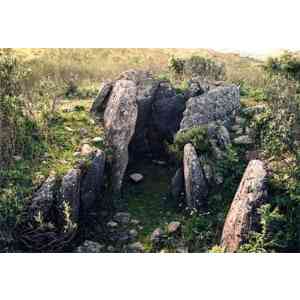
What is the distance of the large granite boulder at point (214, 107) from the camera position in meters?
8.19

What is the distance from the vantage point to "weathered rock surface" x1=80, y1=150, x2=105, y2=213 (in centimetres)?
787

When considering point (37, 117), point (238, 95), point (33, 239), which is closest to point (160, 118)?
point (238, 95)

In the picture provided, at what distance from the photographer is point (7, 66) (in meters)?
7.93

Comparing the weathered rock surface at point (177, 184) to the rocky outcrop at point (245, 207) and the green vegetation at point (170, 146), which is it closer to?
the green vegetation at point (170, 146)

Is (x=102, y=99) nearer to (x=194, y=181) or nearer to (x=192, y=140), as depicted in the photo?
(x=192, y=140)

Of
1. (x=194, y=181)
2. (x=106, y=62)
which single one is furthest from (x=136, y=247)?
(x=106, y=62)

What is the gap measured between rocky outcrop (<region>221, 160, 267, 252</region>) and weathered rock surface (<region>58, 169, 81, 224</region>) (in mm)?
1912

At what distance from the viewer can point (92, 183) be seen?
7.92m

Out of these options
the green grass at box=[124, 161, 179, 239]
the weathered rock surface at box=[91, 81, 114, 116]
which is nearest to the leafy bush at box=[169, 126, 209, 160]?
the green grass at box=[124, 161, 179, 239]

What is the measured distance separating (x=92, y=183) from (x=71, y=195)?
36cm

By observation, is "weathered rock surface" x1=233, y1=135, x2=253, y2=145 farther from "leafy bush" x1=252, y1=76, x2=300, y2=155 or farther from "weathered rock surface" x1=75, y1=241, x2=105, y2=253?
"weathered rock surface" x1=75, y1=241, x2=105, y2=253

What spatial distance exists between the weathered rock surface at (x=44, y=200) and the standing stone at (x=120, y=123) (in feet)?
2.83
